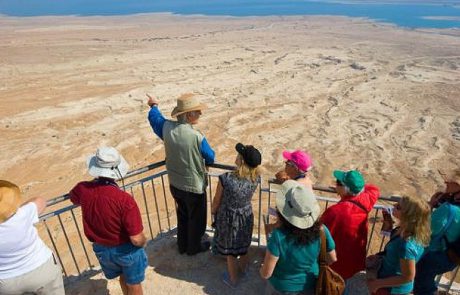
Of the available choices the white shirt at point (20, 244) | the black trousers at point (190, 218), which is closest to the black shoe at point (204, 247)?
the black trousers at point (190, 218)

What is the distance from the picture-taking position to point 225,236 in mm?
4500

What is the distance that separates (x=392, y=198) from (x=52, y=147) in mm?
12683

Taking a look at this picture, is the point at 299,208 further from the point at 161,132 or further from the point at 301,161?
the point at 161,132

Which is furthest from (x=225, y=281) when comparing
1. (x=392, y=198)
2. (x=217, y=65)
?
(x=217, y=65)

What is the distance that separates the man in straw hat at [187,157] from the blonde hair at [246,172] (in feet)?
2.09

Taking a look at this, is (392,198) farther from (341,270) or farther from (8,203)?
(8,203)

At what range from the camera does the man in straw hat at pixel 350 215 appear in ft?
12.7

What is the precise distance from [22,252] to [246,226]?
93.1 inches

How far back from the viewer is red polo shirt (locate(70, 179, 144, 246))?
3535 mm

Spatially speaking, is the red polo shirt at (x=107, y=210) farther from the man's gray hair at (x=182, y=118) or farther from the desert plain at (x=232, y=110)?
the desert plain at (x=232, y=110)

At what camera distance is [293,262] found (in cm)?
333

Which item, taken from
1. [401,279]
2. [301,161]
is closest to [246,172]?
[301,161]

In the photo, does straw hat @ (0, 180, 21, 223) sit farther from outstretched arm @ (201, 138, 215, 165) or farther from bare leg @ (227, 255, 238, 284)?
bare leg @ (227, 255, 238, 284)

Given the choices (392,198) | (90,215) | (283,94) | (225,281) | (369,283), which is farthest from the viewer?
(283,94)
